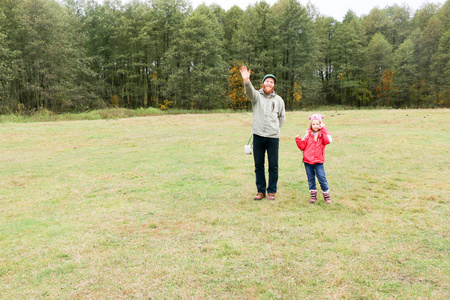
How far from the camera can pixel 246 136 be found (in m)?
17.5

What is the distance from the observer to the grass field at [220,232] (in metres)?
3.29

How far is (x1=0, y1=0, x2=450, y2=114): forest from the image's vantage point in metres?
43.1

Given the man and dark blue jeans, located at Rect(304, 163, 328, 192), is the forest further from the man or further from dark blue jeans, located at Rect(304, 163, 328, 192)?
dark blue jeans, located at Rect(304, 163, 328, 192)

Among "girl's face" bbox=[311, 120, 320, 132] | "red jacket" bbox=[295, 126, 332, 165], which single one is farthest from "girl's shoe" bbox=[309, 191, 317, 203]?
"girl's face" bbox=[311, 120, 320, 132]

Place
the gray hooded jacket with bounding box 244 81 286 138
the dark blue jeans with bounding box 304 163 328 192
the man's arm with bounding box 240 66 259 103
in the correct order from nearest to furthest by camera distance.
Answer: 1. the man's arm with bounding box 240 66 259 103
2. the gray hooded jacket with bounding box 244 81 286 138
3. the dark blue jeans with bounding box 304 163 328 192

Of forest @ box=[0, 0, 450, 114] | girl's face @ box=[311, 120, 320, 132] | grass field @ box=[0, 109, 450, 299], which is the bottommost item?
grass field @ box=[0, 109, 450, 299]

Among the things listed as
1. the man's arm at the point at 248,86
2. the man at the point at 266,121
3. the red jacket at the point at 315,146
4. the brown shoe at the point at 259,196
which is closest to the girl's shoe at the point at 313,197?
the red jacket at the point at 315,146

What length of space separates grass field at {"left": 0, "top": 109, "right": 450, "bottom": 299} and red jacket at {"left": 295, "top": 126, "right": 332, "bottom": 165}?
97 cm

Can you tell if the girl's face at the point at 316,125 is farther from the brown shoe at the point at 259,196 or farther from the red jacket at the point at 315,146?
the brown shoe at the point at 259,196

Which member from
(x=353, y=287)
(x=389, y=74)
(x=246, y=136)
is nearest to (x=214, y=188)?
(x=353, y=287)

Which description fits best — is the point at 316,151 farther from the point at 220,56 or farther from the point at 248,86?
Result: the point at 220,56

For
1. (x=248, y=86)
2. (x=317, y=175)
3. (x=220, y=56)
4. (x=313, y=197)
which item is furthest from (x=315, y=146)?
(x=220, y=56)

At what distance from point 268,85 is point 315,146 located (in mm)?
1708

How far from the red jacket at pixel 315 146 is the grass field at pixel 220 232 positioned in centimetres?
97
